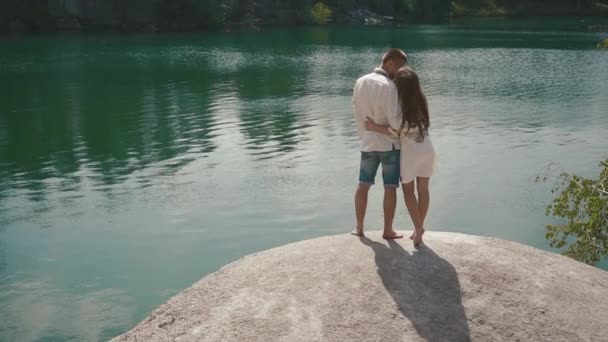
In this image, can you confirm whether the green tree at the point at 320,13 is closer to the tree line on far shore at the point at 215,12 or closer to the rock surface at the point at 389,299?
the tree line on far shore at the point at 215,12

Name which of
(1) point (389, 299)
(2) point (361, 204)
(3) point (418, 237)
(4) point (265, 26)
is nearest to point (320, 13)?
(4) point (265, 26)

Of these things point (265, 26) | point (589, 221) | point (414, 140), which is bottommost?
point (589, 221)

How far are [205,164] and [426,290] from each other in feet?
50.4

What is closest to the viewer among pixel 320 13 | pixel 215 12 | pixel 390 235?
pixel 390 235

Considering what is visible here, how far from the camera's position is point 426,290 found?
19.5 feet

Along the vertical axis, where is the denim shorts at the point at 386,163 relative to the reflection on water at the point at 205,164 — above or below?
above

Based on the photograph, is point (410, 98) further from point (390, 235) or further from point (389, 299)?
point (389, 299)

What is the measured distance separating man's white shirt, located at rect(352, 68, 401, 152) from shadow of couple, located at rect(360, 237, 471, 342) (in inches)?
40.7

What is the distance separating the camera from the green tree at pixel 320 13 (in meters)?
96.3

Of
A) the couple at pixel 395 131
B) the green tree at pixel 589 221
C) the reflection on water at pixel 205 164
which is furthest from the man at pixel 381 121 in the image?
the reflection on water at pixel 205 164

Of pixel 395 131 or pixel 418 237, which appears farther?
pixel 418 237

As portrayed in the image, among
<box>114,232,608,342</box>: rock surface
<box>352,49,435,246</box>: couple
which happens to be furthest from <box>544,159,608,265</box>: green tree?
<box>352,49,435,246</box>: couple

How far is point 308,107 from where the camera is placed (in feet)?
101

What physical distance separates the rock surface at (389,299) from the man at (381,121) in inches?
19.8
